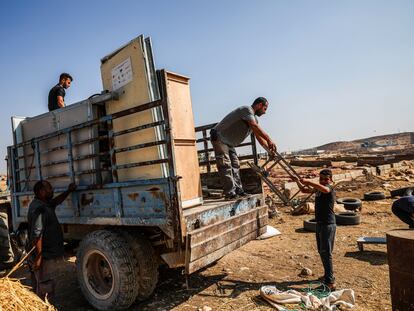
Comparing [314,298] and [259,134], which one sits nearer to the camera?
[314,298]

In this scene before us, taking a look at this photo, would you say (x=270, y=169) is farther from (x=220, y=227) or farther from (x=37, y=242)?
(x=37, y=242)

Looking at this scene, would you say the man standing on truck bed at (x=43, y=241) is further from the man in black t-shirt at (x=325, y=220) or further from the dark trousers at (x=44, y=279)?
the man in black t-shirt at (x=325, y=220)

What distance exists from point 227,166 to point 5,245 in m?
4.67

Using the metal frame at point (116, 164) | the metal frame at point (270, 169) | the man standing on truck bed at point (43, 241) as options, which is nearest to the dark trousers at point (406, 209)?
the metal frame at point (270, 169)

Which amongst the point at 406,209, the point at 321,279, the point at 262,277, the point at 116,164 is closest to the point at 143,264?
the point at 116,164

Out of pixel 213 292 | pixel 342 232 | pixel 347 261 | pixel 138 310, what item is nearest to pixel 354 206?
pixel 342 232

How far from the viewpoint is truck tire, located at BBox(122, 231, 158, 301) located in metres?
3.92

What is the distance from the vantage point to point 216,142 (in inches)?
205

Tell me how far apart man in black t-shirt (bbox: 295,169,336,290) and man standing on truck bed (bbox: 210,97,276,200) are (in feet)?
2.82

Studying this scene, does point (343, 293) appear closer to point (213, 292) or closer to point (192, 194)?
point (213, 292)

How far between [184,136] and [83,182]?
1.59 metres

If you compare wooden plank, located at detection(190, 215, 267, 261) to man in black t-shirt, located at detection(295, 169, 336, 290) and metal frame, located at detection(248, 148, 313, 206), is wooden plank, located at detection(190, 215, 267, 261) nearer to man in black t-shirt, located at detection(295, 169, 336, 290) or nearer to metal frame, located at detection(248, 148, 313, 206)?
metal frame, located at detection(248, 148, 313, 206)

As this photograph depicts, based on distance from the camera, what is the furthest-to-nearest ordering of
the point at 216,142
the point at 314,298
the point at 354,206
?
the point at 354,206 < the point at 216,142 < the point at 314,298

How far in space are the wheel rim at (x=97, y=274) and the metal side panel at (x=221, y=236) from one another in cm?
123
